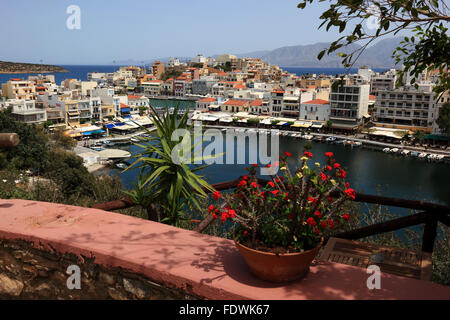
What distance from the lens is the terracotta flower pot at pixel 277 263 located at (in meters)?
1.21

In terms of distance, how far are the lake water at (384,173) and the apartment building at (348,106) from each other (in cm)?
697

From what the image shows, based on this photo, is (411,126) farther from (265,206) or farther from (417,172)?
(265,206)

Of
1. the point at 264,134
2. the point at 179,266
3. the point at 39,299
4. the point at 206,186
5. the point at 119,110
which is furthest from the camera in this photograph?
the point at 119,110

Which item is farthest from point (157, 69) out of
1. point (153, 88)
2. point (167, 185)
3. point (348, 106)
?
point (167, 185)

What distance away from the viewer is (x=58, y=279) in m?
1.53

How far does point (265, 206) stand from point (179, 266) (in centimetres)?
36

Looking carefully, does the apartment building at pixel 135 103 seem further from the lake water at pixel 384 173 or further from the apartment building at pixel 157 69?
the apartment building at pixel 157 69

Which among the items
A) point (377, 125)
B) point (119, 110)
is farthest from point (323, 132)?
point (119, 110)

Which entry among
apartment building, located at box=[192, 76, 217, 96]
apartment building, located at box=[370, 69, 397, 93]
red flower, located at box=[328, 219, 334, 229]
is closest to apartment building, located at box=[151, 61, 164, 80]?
apartment building, located at box=[192, 76, 217, 96]

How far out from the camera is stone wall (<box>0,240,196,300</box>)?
4.44ft

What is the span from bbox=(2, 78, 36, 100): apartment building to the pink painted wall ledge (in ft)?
160

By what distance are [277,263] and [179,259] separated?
0.36m

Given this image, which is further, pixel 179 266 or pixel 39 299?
pixel 39 299

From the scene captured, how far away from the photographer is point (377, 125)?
40625 mm
